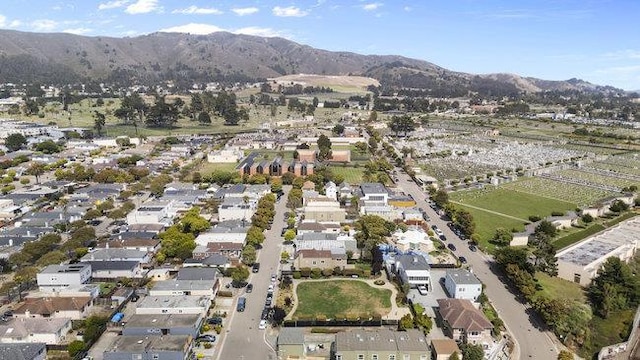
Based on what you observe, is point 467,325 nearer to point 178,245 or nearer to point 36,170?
point 178,245

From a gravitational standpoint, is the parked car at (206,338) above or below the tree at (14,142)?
below

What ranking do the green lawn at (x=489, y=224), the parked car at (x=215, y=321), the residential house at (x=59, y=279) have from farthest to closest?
the green lawn at (x=489, y=224) < the residential house at (x=59, y=279) < the parked car at (x=215, y=321)

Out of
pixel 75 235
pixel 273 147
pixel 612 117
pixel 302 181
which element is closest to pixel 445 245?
pixel 302 181

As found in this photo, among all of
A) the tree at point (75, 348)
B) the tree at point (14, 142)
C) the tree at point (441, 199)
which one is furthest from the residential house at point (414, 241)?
the tree at point (14, 142)

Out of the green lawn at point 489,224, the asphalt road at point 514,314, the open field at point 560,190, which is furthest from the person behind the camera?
the open field at point 560,190

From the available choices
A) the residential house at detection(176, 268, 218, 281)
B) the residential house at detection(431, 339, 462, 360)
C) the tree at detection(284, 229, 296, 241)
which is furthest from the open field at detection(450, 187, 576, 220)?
the residential house at detection(176, 268, 218, 281)

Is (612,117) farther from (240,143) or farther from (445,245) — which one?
(445,245)

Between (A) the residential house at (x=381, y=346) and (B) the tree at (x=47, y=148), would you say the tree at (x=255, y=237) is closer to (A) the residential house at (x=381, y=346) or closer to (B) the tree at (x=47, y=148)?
(A) the residential house at (x=381, y=346)
